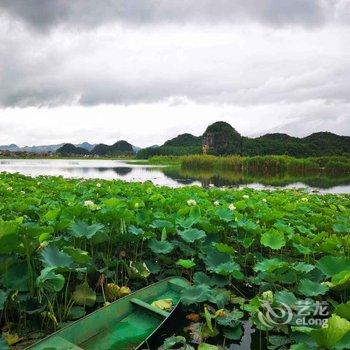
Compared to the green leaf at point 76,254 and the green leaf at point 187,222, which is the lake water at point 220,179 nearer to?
the green leaf at point 187,222

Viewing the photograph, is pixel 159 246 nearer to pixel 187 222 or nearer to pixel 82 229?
pixel 187 222

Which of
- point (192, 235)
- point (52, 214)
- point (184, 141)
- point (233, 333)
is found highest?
point (184, 141)

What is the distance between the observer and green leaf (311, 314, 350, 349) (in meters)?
2.06

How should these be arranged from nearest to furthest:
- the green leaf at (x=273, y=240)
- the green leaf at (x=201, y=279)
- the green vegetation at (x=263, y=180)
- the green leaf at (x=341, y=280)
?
the green leaf at (x=341, y=280) → the green leaf at (x=201, y=279) → the green leaf at (x=273, y=240) → the green vegetation at (x=263, y=180)

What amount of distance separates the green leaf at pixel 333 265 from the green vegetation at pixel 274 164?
28.2 metres

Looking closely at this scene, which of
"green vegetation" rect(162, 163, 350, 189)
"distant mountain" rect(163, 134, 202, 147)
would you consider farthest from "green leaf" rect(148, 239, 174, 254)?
"distant mountain" rect(163, 134, 202, 147)

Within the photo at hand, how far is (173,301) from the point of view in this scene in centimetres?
360

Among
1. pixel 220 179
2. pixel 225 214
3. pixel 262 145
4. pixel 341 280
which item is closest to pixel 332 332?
pixel 341 280

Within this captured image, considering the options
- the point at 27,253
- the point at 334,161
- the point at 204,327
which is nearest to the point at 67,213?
the point at 27,253

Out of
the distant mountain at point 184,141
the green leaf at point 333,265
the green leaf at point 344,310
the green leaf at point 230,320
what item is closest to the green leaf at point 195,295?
the green leaf at point 230,320

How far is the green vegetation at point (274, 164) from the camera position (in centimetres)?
3112

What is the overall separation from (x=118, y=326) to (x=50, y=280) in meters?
0.72

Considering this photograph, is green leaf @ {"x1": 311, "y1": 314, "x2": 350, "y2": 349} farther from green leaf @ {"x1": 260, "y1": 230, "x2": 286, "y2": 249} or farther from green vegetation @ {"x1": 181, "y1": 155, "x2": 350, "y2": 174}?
green vegetation @ {"x1": 181, "y1": 155, "x2": 350, "y2": 174}

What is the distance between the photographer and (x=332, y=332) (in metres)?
2.07
